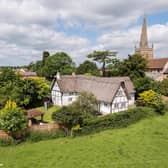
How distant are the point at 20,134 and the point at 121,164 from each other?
1191 cm

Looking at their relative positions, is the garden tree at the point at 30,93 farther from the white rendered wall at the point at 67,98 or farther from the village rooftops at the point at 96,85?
the white rendered wall at the point at 67,98

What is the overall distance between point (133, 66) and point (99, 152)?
3203 cm

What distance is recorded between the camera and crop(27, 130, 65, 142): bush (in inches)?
904

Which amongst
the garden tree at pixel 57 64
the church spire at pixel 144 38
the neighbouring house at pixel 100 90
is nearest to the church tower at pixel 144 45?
the church spire at pixel 144 38

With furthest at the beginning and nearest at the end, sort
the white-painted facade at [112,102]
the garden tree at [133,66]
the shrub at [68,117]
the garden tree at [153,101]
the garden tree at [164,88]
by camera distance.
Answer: the garden tree at [133,66], the garden tree at [164,88], the white-painted facade at [112,102], the garden tree at [153,101], the shrub at [68,117]

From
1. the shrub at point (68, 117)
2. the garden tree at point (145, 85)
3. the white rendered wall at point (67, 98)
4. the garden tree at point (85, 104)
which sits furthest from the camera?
the garden tree at point (145, 85)

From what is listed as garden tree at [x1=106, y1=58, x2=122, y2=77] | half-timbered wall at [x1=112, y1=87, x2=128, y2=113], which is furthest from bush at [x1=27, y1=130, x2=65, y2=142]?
garden tree at [x1=106, y1=58, x2=122, y2=77]

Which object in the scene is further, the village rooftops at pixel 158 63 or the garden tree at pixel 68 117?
the village rooftops at pixel 158 63

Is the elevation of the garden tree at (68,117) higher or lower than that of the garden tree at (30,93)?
lower

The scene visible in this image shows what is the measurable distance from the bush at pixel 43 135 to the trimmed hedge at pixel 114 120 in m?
2.69

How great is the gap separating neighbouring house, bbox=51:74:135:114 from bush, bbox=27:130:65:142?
455 inches

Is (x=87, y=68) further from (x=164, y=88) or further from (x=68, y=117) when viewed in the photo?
(x=68, y=117)

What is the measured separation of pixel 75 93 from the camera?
39719mm

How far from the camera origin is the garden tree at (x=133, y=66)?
153 feet
